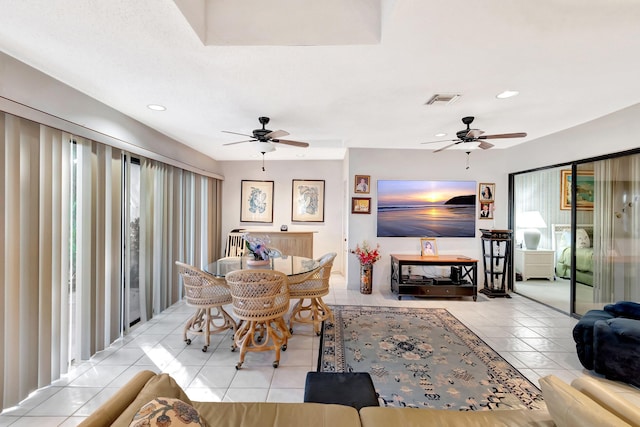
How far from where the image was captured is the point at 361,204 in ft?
16.0

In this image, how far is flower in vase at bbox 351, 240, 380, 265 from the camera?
460 cm

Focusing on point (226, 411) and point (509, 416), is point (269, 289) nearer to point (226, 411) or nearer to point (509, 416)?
point (226, 411)

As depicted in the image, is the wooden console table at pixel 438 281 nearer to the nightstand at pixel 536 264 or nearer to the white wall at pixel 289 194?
the nightstand at pixel 536 264

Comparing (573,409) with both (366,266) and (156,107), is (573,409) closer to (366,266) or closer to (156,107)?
(366,266)

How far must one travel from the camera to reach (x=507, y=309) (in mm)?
3986

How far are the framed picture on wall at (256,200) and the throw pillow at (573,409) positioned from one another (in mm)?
5500

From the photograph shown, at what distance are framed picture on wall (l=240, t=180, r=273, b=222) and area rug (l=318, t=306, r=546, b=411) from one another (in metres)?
3.28

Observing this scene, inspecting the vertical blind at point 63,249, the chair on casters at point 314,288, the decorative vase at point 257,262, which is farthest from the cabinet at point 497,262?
the vertical blind at point 63,249

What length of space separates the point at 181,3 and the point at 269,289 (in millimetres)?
2082

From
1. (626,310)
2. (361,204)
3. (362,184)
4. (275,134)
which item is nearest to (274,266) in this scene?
(275,134)

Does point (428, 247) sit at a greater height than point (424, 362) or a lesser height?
greater

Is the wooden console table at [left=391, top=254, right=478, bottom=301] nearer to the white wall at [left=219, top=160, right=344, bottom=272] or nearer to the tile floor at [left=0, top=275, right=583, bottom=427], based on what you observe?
the tile floor at [left=0, top=275, right=583, bottom=427]

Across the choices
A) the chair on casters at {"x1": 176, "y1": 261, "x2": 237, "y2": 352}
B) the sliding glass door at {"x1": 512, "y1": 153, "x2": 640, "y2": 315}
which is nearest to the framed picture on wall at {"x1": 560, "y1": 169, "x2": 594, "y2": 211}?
the sliding glass door at {"x1": 512, "y1": 153, "x2": 640, "y2": 315}

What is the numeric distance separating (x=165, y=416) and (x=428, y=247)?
4573 millimetres
